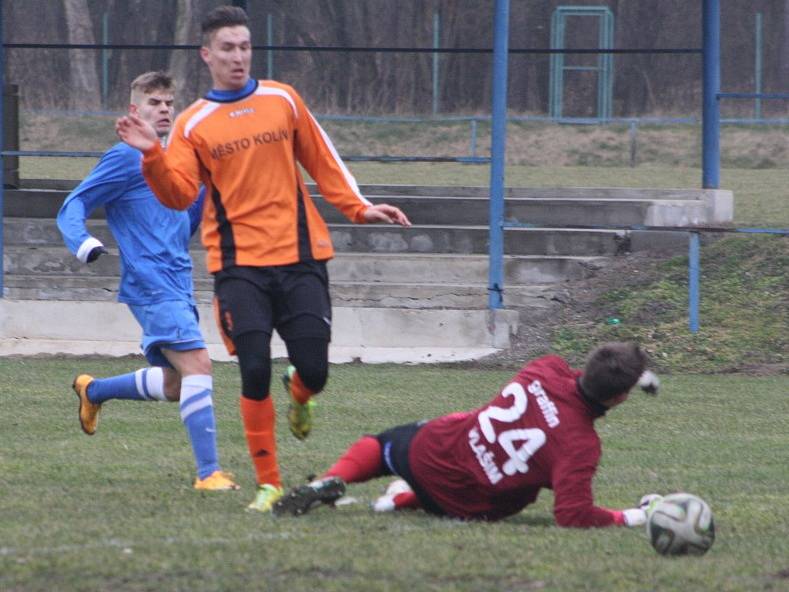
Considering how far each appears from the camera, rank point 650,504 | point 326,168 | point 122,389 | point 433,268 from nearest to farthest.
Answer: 1. point 650,504
2. point 326,168
3. point 122,389
4. point 433,268

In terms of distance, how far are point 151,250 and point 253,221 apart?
3.49 ft

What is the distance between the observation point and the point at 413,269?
12758 millimetres

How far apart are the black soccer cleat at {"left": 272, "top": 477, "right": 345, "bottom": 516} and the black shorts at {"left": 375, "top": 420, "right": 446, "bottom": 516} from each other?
0.30 meters

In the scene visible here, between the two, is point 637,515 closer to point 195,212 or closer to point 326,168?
point 326,168

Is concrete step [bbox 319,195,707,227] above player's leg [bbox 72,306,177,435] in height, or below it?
above

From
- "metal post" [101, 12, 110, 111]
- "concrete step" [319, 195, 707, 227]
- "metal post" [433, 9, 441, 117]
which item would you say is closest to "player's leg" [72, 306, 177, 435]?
"concrete step" [319, 195, 707, 227]

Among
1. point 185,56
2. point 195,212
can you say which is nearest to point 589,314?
point 195,212

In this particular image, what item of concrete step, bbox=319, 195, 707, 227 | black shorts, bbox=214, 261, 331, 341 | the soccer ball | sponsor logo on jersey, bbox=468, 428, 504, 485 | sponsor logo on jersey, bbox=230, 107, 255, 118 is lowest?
the soccer ball

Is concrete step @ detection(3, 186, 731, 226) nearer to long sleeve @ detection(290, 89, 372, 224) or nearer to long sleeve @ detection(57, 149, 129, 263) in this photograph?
long sleeve @ detection(57, 149, 129, 263)

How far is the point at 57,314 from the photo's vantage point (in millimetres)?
12008

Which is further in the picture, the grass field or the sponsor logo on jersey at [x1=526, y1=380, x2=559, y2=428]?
the sponsor logo on jersey at [x1=526, y1=380, x2=559, y2=428]

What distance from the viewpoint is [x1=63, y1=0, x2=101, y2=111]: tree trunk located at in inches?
1050

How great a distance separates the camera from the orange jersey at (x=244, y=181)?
5527mm

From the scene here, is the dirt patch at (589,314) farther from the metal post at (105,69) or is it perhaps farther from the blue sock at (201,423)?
the metal post at (105,69)
